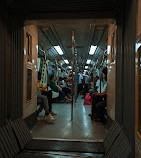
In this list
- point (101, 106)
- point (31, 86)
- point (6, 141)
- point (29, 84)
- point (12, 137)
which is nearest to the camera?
point (6, 141)

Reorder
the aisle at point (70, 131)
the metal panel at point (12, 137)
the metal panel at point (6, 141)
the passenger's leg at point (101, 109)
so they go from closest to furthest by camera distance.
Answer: the metal panel at point (6, 141) → the metal panel at point (12, 137) → the aisle at point (70, 131) → the passenger's leg at point (101, 109)

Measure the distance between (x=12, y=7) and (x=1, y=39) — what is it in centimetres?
72

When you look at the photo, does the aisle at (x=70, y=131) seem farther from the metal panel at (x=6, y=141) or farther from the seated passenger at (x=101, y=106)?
the metal panel at (x=6, y=141)

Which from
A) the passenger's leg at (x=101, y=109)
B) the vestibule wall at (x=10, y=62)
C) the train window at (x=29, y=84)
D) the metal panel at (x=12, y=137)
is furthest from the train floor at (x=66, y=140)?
the train window at (x=29, y=84)

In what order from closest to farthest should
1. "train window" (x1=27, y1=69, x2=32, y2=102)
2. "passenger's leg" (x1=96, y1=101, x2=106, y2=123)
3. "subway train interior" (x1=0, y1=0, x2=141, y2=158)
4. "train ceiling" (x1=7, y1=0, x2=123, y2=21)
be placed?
"subway train interior" (x1=0, y1=0, x2=141, y2=158)
"train ceiling" (x1=7, y1=0, x2=123, y2=21)
"train window" (x1=27, y1=69, x2=32, y2=102)
"passenger's leg" (x1=96, y1=101, x2=106, y2=123)

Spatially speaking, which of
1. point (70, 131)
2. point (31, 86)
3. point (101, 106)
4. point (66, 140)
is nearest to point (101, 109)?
point (101, 106)

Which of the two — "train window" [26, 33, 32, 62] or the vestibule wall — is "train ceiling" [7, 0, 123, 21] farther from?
"train window" [26, 33, 32, 62]

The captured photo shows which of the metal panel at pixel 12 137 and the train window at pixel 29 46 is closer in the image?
the metal panel at pixel 12 137

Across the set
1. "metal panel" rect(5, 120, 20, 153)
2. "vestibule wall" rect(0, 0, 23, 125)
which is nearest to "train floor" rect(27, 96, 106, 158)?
"metal panel" rect(5, 120, 20, 153)

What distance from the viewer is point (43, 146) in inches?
114

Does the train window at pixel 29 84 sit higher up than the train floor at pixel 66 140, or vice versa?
the train window at pixel 29 84

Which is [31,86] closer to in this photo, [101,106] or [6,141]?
[6,141]

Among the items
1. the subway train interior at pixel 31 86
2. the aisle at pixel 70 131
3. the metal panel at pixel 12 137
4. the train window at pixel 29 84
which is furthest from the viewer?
the train window at pixel 29 84

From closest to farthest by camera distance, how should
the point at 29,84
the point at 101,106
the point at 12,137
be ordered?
the point at 12,137
the point at 29,84
the point at 101,106
